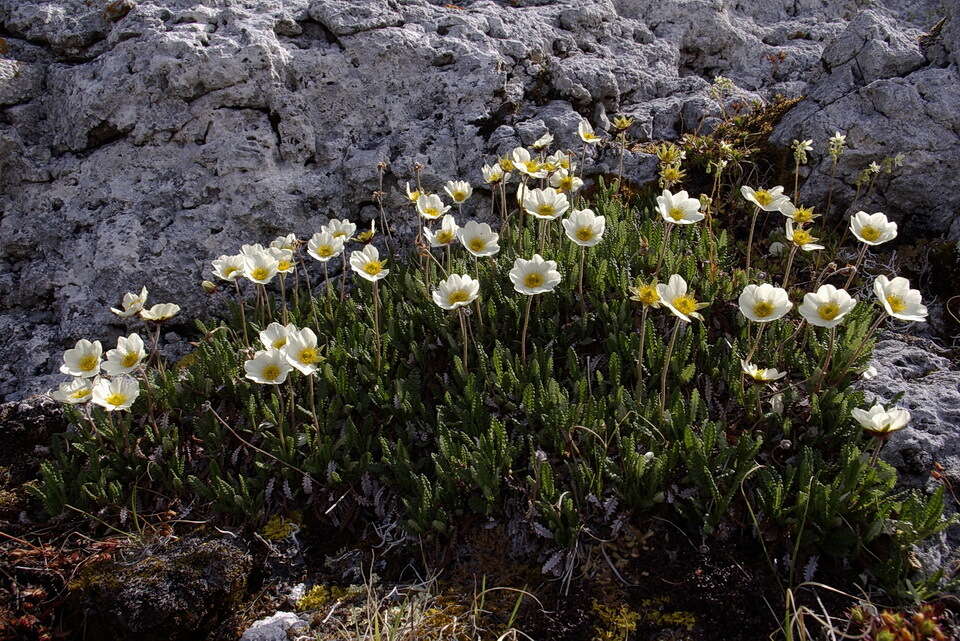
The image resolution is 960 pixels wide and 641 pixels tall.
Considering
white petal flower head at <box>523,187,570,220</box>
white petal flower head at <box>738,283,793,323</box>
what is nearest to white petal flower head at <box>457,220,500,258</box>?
white petal flower head at <box>523,187,570,220</box>

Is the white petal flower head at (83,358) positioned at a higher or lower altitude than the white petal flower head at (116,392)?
higher

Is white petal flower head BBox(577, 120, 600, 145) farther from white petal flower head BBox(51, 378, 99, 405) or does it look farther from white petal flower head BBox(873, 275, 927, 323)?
white petal flower head BBox(51, 378, 99, 405)

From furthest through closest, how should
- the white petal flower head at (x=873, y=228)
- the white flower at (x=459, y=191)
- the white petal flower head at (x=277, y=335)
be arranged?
the white flower at (x=459, y=191) < the white petal flower head at (x=873, y=228) < the white petal flower head at (x=277, y=335)

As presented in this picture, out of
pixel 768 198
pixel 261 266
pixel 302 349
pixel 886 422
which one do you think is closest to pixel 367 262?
pixel 261 266

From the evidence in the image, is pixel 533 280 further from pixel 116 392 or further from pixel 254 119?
pixel 254 119

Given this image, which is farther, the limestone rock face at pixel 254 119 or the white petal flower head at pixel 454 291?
the limestone rock face at pixel 254 119

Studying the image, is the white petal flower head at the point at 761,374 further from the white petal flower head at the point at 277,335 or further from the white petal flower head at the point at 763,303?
the white petal flower head at the point at 277,335

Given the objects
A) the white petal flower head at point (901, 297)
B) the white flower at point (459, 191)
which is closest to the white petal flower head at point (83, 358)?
the white flower at point (459, 191)

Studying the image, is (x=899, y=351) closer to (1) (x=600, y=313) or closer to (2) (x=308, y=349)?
(1) (x=600, y=313)
